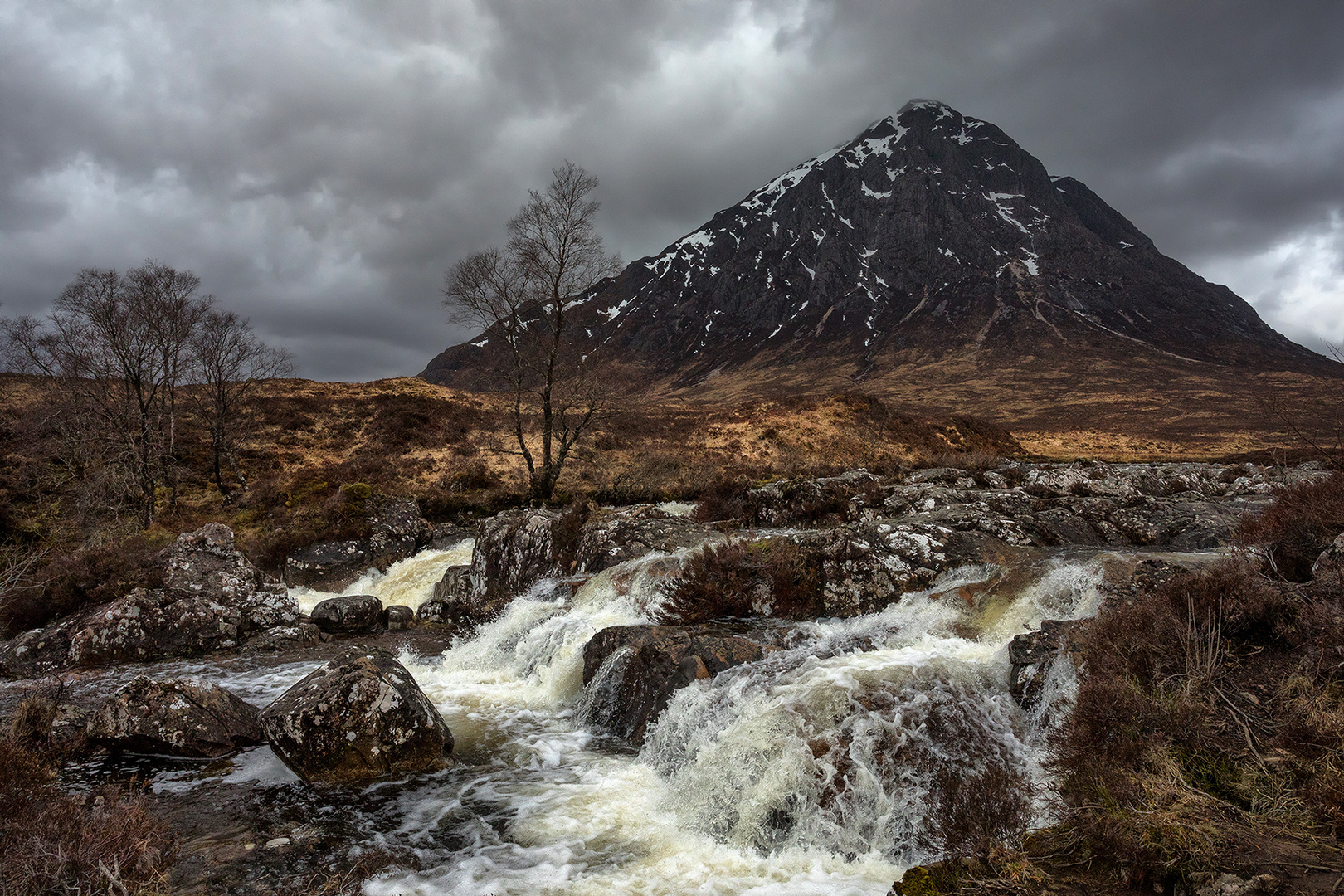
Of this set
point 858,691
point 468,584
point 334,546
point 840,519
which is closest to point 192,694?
point 468,584

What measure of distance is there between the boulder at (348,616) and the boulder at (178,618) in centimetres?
62

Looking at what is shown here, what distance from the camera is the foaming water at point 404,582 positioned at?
18047mm

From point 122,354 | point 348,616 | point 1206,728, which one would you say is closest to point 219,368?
point 122,354

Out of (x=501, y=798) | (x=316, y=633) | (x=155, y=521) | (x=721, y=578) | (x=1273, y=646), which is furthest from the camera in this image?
(x=155, y=521)

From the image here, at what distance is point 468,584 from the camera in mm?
17438

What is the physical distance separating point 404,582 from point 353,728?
38.5ft

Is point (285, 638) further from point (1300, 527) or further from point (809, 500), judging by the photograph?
point (1300, 527)

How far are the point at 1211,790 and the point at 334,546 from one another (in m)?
22.3

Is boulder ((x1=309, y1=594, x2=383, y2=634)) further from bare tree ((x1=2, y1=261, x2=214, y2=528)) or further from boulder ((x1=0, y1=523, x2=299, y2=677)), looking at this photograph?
bare tree ((x1=2, y1=261, x2=214, y2=528))

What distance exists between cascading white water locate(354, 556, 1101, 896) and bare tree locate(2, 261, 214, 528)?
23.7m

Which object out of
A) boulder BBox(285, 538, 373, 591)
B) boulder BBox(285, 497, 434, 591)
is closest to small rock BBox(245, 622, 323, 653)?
boulder BBox(285, 538, 373, 591)

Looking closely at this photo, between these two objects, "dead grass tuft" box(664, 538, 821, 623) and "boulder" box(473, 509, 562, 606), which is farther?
"boulder" box(473, 509, 562, 606)

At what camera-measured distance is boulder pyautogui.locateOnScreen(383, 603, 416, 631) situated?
15836 millimetres

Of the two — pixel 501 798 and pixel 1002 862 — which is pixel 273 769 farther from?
pixel 1002 862
